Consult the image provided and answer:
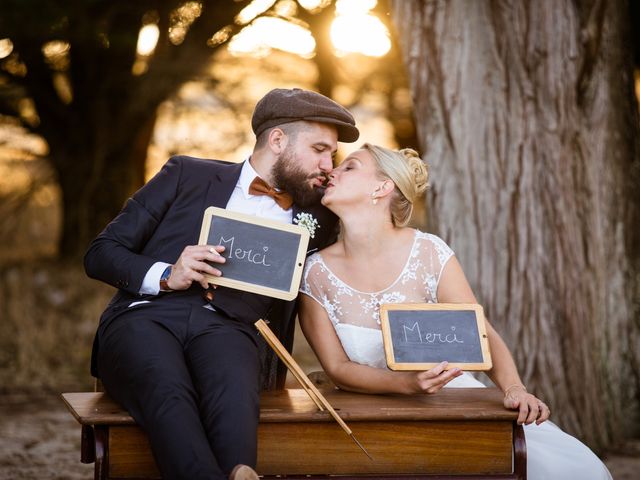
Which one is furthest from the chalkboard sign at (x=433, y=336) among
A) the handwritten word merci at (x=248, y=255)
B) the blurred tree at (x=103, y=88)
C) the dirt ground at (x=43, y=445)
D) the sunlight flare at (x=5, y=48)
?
the sunlight flare at (x=5, y=48)

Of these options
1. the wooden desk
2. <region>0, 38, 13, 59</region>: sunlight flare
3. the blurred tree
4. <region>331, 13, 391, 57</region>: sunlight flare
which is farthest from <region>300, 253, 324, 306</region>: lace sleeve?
<region>0, 38, 13, 59</region>: sunlight flare

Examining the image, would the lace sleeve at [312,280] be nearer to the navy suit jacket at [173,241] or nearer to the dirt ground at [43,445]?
the navy suit jacket at [173,241]

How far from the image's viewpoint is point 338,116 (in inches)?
157

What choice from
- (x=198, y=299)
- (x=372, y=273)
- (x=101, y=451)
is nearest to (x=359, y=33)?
(x=372, y=273)

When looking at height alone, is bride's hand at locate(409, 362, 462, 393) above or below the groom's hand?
below

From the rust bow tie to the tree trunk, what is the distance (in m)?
1.52

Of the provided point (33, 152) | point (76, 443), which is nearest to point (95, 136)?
point (33, 152)

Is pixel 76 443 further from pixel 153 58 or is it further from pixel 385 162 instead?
pixel 153 58

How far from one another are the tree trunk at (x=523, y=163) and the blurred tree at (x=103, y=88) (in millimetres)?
5130

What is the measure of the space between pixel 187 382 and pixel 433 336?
964 mm

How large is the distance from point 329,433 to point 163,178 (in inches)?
57.1

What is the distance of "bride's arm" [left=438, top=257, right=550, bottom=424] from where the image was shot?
125 inches

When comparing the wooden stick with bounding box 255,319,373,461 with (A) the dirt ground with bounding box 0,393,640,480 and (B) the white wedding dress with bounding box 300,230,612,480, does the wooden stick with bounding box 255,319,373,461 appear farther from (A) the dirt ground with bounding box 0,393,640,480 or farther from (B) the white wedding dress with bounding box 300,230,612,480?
(A) the dirt ground with bounding box 0,393,640,480

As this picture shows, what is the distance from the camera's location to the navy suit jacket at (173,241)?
361 centimetres
